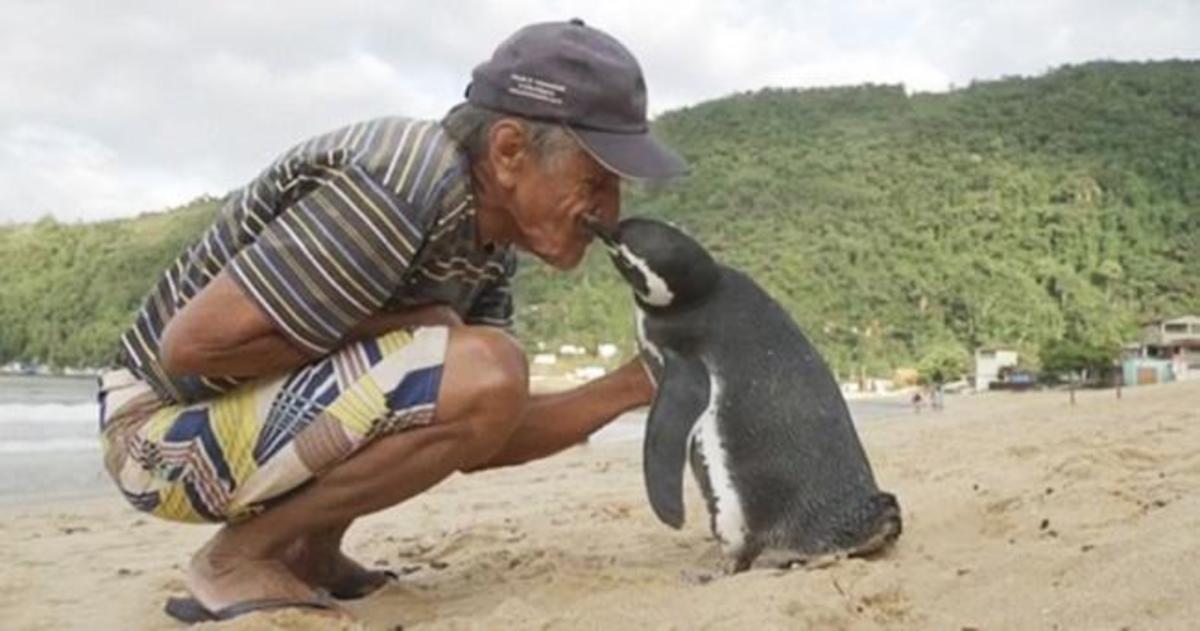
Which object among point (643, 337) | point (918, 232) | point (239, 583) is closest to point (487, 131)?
point (643, 337)

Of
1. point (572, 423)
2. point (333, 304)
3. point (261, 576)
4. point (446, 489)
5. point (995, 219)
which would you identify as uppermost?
point (995, 219)

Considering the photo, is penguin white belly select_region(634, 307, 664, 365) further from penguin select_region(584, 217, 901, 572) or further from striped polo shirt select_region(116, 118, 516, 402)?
striped polo shirt select_region(116, 118, 516, 402)

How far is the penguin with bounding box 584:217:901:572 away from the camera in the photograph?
8.81 ft

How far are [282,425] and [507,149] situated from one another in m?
0.68

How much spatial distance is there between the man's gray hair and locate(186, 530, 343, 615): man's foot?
2.98ft

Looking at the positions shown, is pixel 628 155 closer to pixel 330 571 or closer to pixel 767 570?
pixel 767 570

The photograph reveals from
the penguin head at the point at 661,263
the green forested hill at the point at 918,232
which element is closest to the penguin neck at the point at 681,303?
the penguin head at the point at 661,263

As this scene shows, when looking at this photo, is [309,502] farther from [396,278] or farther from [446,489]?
[446,489]

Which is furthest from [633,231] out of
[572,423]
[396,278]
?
[396,278]

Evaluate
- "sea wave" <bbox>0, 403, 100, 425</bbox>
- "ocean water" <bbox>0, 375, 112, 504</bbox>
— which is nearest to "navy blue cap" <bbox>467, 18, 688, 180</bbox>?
"ocean water" <bbox>0, 375, 112, 504</bbox>

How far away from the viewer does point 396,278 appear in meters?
2.35

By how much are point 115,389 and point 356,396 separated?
634 mm

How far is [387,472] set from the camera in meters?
2.43

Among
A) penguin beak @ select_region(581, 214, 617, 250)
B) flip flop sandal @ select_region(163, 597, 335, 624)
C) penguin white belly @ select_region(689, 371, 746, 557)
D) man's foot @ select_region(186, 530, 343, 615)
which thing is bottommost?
flip flop sandal @ select_region(163, 597, 335, 624)
